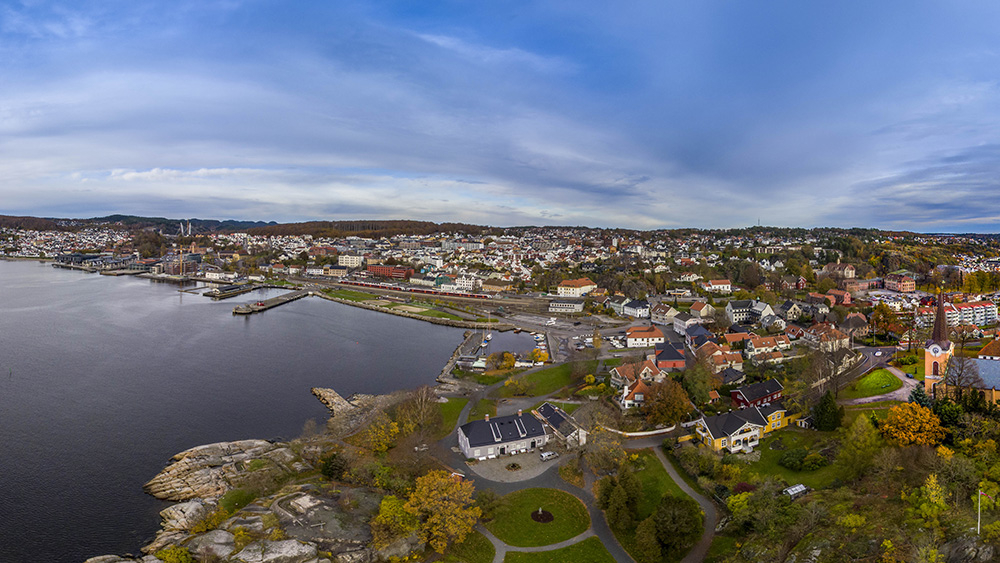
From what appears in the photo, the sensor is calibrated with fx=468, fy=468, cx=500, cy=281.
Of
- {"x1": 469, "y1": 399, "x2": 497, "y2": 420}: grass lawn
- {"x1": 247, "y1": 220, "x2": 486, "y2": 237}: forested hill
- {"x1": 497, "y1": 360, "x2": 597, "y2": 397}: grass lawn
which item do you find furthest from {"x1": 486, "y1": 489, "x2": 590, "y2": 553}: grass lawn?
{"x1": 247, "y1": 220, "x2": 486, "y2": 237}: forested hill

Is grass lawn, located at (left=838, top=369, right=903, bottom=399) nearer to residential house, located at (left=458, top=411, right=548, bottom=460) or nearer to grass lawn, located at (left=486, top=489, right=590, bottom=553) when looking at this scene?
residential house, located at (left=458, top=411, right=548, bottom=460)

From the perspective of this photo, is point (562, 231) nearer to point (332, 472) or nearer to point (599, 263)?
point (599, 263)

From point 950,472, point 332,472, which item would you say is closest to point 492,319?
point 332,472

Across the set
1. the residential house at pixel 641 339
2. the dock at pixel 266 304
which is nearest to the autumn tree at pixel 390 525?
the residential house at pixel 641 339

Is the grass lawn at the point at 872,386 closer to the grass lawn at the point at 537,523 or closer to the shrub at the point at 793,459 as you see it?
the shrub at the point at 793,459

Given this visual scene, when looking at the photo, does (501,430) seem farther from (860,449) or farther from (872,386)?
(872,386)

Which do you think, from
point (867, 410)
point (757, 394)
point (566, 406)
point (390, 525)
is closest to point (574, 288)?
point (566, 406)
